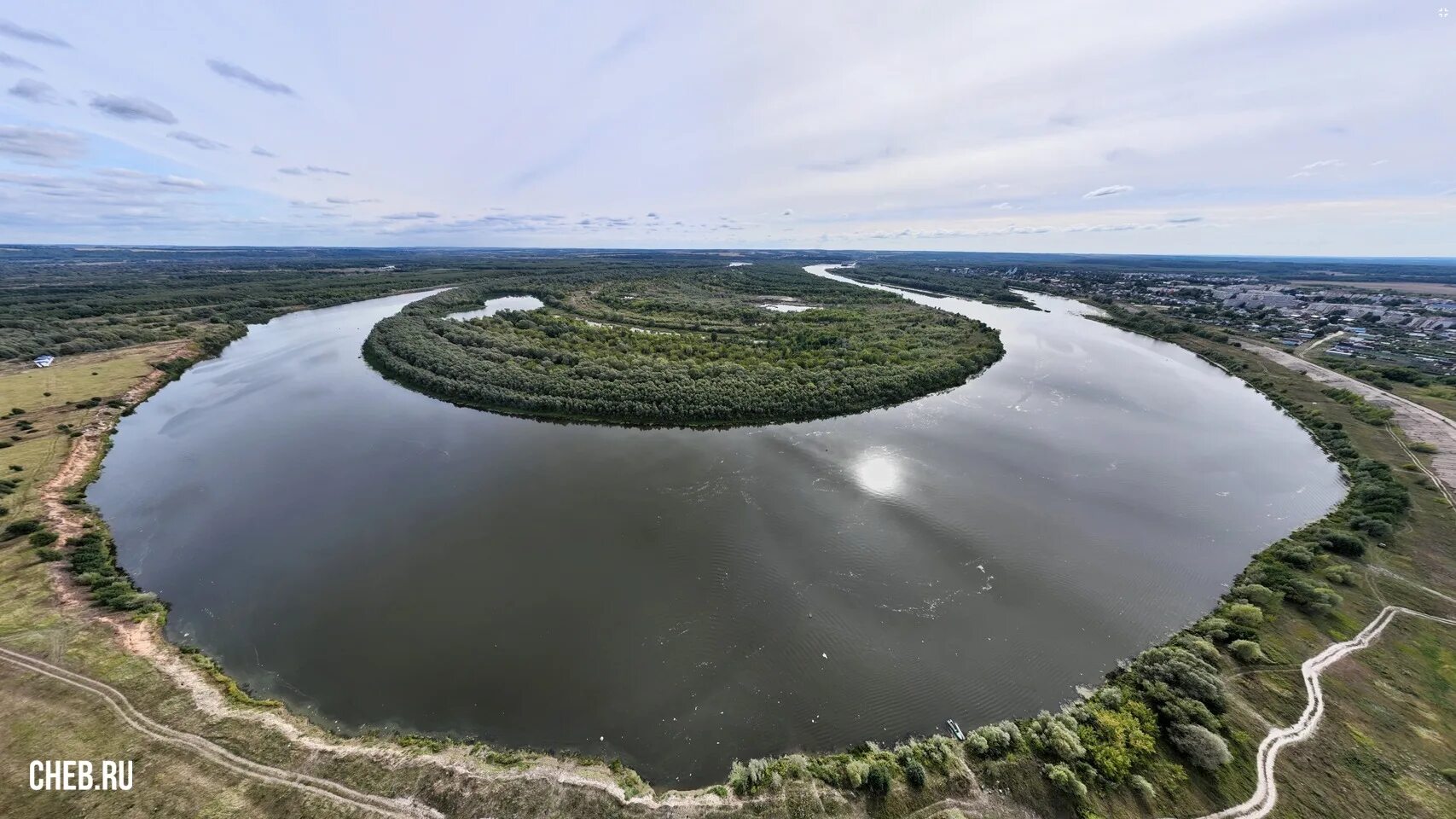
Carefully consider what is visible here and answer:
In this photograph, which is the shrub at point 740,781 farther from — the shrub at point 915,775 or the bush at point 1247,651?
the bush at point 1247,651

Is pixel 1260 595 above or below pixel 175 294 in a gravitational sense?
below

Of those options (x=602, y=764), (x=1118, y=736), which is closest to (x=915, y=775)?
(x=1118, y=736)

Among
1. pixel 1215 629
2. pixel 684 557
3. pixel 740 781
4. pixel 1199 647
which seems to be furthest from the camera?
pixel 684 557

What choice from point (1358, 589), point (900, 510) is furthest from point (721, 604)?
point (1358, 589)

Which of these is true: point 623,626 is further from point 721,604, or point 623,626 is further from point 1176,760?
point 1176,760

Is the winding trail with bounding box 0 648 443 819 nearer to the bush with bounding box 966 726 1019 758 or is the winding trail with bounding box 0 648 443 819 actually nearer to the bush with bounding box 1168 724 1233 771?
the bush with bounding box 966 726 1019 758

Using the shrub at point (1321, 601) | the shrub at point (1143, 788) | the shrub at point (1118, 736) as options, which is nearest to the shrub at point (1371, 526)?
the shrub at point (1321, 601)

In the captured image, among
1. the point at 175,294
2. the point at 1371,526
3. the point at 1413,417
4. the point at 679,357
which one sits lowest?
the point at 1371,526

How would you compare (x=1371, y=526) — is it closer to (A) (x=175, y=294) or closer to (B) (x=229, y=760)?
(B) (x=229, y=760)
